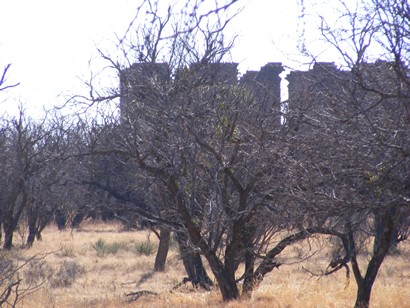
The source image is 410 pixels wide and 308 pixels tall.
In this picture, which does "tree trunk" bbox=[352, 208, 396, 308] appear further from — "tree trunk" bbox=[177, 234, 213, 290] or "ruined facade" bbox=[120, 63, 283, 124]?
"tree trunk" bbox=[177, 234, 213, 290]

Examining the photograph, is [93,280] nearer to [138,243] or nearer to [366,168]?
[138,243]

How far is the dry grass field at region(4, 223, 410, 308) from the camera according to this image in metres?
11.0

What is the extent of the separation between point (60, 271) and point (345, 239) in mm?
12189

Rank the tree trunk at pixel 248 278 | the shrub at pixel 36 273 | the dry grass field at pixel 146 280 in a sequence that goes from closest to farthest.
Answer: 1. the dry grass field at pixel 146 280
2. the tree trunk at pixel 248 278
3. the shrub at pixel 36 273

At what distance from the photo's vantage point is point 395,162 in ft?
20.5

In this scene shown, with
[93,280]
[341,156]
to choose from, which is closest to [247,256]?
[341,156]

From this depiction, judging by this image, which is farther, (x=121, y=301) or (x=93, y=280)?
(x=93, y=280)

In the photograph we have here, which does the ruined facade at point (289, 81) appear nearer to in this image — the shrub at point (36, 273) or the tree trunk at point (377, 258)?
the tree trunk at point (377, 258)

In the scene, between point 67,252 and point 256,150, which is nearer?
point 256,150

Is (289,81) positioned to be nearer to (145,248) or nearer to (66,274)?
(66,274)

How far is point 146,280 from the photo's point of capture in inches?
750

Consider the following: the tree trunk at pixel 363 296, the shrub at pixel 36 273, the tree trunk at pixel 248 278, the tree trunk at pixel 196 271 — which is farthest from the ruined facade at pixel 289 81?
the shrub at pixel 36 273

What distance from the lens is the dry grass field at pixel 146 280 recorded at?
1099 centimetres

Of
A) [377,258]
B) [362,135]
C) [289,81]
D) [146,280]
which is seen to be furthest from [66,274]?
[362,135]
